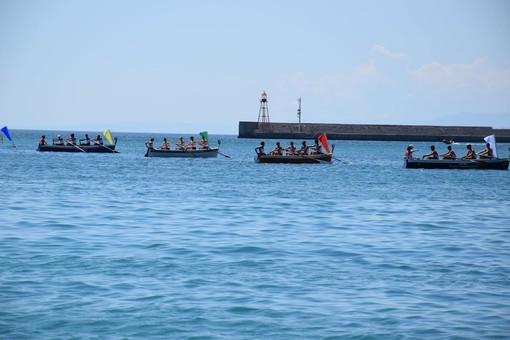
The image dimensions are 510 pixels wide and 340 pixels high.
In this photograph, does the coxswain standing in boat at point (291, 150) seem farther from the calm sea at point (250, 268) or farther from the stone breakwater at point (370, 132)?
the stone breakwater at point (370, 132)

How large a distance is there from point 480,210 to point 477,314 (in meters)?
16.3

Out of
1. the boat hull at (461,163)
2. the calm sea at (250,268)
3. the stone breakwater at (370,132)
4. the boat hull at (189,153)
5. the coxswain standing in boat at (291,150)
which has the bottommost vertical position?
the calm sea at (250,268)

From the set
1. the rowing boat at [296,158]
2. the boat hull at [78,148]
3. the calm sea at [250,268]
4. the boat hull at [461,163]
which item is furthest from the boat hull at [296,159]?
the calm sea at [250,268]

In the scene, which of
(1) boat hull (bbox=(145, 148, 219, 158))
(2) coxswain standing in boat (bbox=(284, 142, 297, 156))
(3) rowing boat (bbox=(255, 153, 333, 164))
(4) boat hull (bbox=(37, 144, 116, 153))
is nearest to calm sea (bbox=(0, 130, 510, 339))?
(3) rowing boat (bbox=(255, 153, 333, 164))

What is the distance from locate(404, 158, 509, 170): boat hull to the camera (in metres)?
A: 51.8

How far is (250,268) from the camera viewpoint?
47.8ft

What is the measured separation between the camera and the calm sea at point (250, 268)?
10852mm

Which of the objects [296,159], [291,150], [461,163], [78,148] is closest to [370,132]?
[78,148]

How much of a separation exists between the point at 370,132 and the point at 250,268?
158 meters

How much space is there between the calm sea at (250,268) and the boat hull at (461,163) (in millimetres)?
23083

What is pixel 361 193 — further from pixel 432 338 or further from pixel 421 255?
pixel 432 338

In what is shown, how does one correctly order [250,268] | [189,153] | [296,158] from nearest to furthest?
[250,268] < [296,158] < [189,153]

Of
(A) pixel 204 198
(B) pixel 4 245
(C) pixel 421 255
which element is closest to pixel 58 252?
(B) pixel 4 245

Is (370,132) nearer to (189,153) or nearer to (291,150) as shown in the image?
(189,153)
